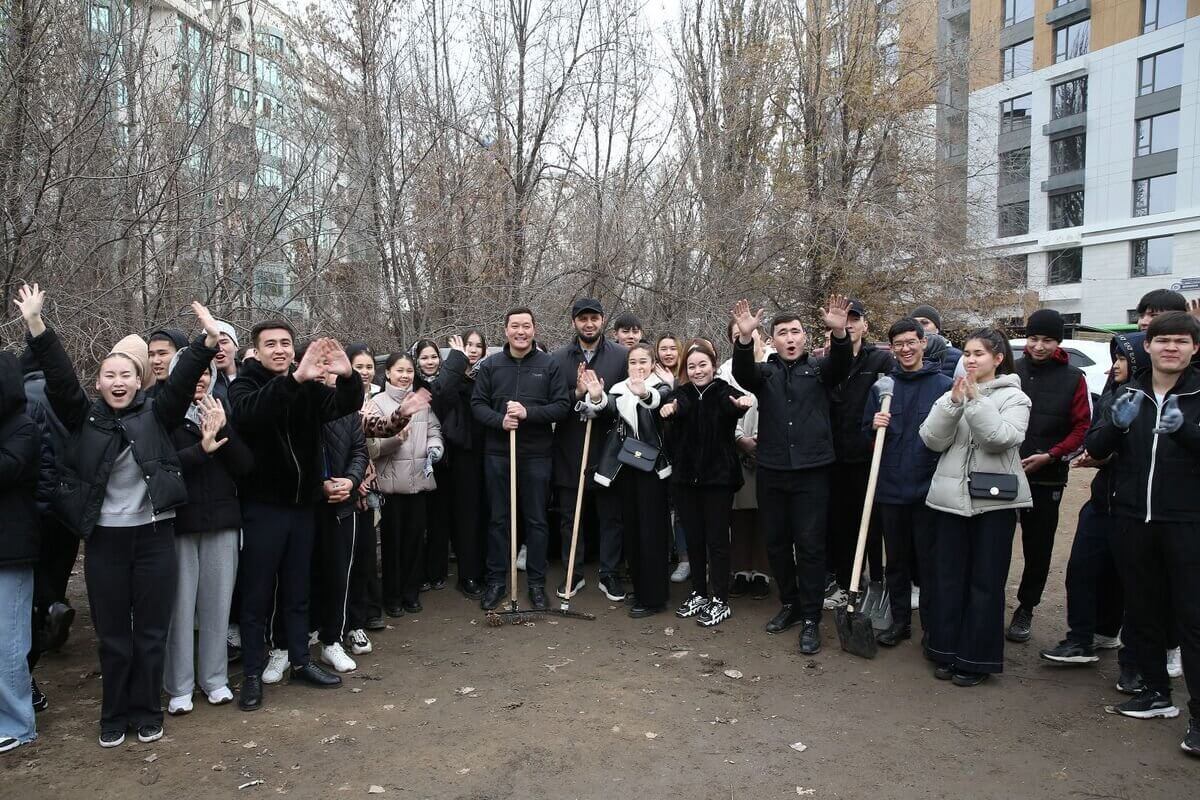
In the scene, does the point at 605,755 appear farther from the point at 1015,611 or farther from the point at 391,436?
the point at 1015,611

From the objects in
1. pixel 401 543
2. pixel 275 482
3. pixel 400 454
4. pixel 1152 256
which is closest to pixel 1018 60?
pixel 1152 256

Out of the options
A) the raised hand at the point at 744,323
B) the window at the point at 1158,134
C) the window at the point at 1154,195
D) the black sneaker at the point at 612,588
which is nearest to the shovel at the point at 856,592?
the raised hand at the point at 744,323

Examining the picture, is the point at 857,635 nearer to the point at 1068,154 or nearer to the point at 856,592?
the point at 856,592

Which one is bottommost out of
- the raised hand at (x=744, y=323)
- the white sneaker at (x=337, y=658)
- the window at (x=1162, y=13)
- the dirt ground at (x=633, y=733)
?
the dirt ground at (x=633, y=733)

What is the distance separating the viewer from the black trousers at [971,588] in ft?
14.9

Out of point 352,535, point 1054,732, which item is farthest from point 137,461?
point 1054,732

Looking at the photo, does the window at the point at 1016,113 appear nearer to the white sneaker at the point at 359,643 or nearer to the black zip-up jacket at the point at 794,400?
the black zip-up jacket at the point at 794,400

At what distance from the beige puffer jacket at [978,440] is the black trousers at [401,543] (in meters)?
3.60

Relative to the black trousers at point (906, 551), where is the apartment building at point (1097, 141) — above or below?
above

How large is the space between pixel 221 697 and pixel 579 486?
9.39 ft

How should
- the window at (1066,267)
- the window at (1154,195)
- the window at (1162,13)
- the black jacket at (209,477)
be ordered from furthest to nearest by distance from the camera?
the window at (1066,267) < the window at (1154,195) < the window at (1162,13) < the black jacket at (209,477)

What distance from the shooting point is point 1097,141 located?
3416 cm

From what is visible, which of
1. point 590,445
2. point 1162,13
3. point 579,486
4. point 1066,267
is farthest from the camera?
point 1066,267

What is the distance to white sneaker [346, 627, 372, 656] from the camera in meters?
5.17
